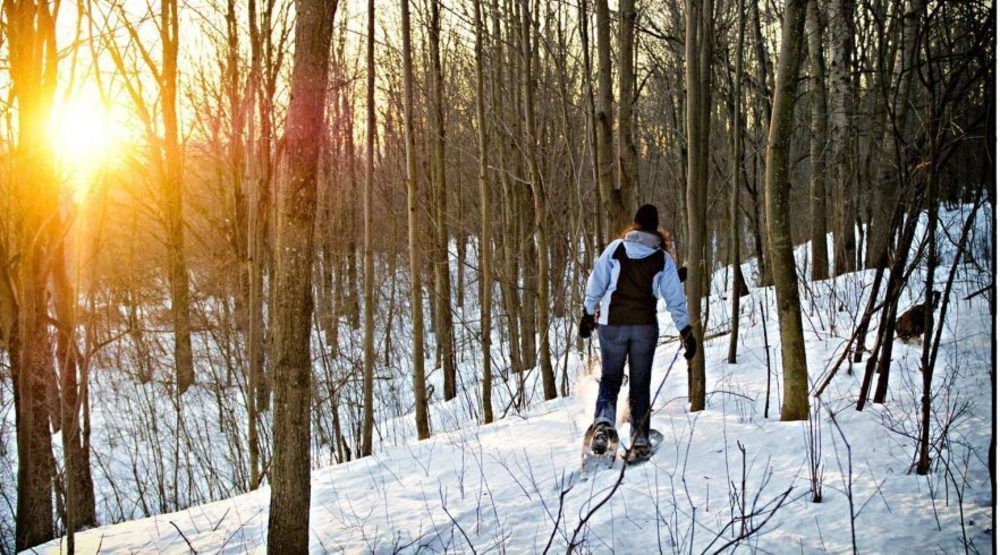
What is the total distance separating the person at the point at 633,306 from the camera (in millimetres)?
4191

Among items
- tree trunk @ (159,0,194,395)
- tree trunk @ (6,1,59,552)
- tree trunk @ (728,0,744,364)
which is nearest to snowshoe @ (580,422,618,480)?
tree trunk @ (728,0,744,364)

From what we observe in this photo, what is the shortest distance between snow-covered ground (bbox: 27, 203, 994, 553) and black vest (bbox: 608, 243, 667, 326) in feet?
2.22

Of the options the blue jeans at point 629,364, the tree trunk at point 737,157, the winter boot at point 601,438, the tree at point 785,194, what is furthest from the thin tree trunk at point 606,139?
the winter boot at point 601,438

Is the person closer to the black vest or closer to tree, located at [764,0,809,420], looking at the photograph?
the black vest

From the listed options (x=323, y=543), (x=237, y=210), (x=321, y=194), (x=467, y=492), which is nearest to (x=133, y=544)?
(x=323, y=543)

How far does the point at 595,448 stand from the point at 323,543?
1.86m

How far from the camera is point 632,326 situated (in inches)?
167

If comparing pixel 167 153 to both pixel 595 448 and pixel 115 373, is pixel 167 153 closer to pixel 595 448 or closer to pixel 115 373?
pixel 115 373

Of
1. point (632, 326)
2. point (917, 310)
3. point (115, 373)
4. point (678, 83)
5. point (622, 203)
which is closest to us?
point (632, 326)

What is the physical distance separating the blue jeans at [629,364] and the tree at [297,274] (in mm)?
2179

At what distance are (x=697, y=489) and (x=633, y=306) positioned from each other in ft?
4.21

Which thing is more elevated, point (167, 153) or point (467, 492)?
point (167, 153)

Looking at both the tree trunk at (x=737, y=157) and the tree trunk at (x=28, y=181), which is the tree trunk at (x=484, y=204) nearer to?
the tree trunk at (x=737, y=157)

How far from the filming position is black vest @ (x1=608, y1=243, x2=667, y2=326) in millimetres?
4203
